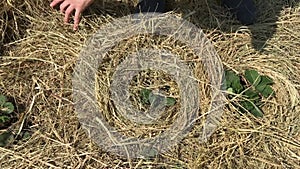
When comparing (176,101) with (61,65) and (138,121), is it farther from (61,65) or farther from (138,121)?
(61,65)

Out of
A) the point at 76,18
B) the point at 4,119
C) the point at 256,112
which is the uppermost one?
the point at 76,18

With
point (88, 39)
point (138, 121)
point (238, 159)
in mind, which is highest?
point (88, 39)

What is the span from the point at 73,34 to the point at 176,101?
1.30 feet

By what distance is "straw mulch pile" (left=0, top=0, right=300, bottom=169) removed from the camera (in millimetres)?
1352

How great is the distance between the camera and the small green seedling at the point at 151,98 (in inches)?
57.3

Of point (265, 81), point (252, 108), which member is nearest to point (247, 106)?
point (252, 108)

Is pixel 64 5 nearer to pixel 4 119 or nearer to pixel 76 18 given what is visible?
pixel 76 18

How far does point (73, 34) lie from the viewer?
1.58m

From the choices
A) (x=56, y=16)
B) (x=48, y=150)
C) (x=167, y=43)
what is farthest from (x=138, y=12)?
(x=48, y=150)

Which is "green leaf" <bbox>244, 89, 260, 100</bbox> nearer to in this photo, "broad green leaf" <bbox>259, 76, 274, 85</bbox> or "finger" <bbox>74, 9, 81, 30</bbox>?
"broad green leaf" <bbox>259, 76, 274, 85</bbox>

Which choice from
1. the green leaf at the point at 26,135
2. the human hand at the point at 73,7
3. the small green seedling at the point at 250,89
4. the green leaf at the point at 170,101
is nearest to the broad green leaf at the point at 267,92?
the small green seedling at the point at 250,89

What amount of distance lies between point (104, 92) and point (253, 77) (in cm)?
46

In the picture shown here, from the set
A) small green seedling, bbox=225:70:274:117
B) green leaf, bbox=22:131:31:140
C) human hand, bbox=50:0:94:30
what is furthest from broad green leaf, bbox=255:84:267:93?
green leaf, bbox=22:131:31:140

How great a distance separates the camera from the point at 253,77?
153 cm
